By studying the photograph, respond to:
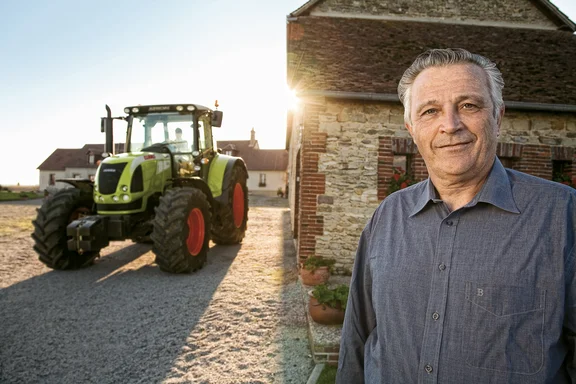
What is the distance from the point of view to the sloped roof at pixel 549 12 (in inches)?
387

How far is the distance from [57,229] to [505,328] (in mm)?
6445

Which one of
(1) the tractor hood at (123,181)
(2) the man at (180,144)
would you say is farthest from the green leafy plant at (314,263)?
(2) the man at (180,144)

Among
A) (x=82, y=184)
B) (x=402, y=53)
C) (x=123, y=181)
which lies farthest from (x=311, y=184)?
(x=82, y=184)

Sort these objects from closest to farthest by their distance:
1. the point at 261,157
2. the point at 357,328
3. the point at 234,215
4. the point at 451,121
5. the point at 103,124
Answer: the point at 451,121
the point at 357,328
the point at 103,124
the point at 234,215
the point at 261,157

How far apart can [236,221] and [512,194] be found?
8036mm

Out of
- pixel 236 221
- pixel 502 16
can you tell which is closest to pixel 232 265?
pixel 236 221

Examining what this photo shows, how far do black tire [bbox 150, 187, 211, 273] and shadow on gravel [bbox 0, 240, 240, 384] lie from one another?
0.30 metres

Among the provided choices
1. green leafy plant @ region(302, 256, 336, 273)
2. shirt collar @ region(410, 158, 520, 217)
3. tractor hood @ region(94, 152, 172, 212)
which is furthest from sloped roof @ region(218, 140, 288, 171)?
shirt collar @ region(410, 158, 520, 217)

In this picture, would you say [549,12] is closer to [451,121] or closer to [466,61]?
[466,61]

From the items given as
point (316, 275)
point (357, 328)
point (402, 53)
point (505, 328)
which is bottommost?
point (316, 275)

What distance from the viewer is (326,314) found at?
154 inches

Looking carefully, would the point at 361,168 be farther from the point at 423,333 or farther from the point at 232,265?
the point at 423,333

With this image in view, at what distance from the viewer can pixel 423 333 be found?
126cm

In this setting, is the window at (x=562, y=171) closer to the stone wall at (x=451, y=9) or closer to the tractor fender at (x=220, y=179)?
the stone wall at (x=451, y=9)
